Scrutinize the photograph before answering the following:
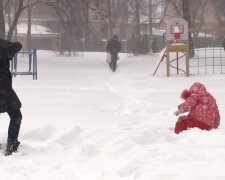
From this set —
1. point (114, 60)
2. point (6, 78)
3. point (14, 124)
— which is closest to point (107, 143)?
point (14, 124)

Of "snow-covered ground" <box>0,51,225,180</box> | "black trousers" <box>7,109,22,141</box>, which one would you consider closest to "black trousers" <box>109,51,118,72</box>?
"snow-covered ground" <box>0,51,225,180</box>

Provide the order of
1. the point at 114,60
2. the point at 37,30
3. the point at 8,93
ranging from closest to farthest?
the point at 8,93, the point at 114,60, the point at 37,30

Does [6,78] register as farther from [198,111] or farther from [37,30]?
[37,30]

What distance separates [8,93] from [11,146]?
64 cm

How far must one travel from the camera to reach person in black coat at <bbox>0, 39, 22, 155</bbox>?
6.43 metres

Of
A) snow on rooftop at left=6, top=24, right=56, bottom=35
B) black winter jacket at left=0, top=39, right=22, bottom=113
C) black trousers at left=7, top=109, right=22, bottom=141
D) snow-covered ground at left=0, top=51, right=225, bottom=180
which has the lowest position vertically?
snow-covered ground at left=0, top=51, right=225, bottom=180

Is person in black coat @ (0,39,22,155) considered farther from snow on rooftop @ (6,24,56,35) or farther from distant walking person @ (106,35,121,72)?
snow on rooftop @ (6,24,56,35)

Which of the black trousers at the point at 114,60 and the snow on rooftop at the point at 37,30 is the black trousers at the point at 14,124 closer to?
the black trousers at the point at 114,60

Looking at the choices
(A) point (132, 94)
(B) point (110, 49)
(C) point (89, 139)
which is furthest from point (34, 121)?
(B) point (110, 49)

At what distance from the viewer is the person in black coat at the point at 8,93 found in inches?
253

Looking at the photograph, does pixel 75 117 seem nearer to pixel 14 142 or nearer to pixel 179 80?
pixel 14 142

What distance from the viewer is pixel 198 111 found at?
7414mm

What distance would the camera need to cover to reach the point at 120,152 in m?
6.36

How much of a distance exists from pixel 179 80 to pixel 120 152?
1152 cm
